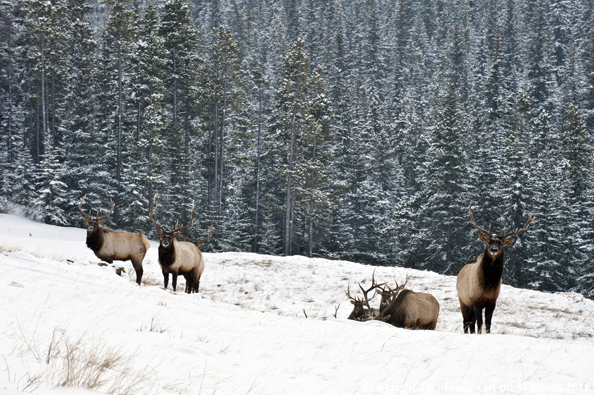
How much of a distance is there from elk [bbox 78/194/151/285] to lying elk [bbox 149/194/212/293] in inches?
49.8

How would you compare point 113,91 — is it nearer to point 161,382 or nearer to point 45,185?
point 45,185

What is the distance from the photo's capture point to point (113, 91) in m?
39.2

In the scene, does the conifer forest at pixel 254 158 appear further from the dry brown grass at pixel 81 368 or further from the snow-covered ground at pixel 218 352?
the dry brown grass at pixel 81 368

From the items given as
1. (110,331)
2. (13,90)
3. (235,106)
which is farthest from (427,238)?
(13,90)

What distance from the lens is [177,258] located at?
12.6 meters

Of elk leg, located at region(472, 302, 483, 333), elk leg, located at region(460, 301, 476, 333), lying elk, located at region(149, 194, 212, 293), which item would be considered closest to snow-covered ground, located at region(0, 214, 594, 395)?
elk leg, located at region(472, 302, 483, 333)

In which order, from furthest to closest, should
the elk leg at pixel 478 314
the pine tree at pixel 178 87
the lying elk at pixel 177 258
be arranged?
1. the pine tree at pixel 178 87
2. the lying elk at pixel 177 258
3. the elk leg at pixel 478 314

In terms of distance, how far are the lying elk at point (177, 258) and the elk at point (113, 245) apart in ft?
4.15

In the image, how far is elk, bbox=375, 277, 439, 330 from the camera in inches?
374

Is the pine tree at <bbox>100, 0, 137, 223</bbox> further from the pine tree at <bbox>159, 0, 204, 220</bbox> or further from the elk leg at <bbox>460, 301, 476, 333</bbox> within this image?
the elk leg at <bbox>460, 301, 476, 333</bbox>

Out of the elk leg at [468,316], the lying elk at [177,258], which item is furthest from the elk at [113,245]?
the elk leg at [468,316]

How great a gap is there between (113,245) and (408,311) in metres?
8.93

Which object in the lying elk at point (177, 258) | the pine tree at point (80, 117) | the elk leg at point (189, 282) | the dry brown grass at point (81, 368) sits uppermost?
the pine tree at point (80, 117)

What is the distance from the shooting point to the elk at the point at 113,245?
44.5ft
